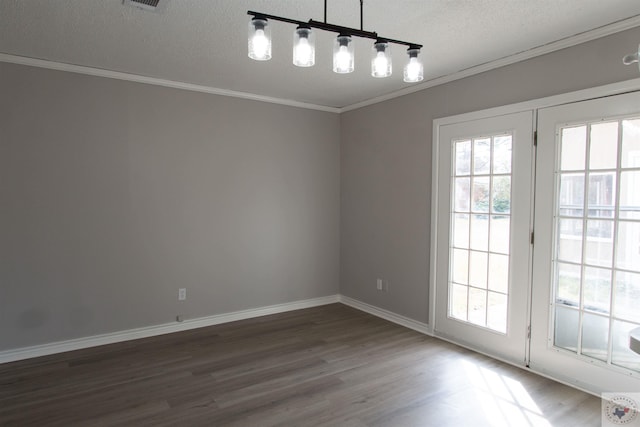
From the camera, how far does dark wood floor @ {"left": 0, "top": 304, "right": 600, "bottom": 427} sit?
8.13 ft

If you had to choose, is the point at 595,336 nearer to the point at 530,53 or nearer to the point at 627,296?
the point at 627,296

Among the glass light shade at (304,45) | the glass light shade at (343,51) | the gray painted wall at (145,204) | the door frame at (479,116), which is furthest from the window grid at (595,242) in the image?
the gray painted wall at (145,204)

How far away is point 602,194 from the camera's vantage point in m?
2.66

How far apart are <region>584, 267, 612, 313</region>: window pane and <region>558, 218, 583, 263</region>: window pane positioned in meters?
0.13

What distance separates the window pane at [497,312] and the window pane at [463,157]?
3.68ft

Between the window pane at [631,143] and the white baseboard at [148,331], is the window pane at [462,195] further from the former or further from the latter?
the white baseboard at [148,331]

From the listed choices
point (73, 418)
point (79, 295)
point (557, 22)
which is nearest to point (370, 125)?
point (557, 22)

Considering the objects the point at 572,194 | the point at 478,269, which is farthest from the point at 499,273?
the point at 572,194

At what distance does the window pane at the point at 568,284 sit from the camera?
282cm

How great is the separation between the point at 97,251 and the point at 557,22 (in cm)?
410

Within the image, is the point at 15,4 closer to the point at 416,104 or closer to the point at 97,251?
the point at 97,251

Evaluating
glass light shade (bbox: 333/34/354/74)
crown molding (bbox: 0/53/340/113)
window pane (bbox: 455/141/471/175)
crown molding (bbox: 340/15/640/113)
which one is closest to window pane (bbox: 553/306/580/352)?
window pane (bbox: 455/141/471/175)

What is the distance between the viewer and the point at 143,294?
12.6 ft

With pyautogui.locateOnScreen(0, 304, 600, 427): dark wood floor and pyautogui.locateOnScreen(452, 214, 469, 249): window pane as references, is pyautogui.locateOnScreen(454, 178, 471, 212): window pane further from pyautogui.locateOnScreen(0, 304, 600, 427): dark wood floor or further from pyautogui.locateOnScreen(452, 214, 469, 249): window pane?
pyautogui.locateOnScreen(0, 304, 600, 427): dark wood floor
